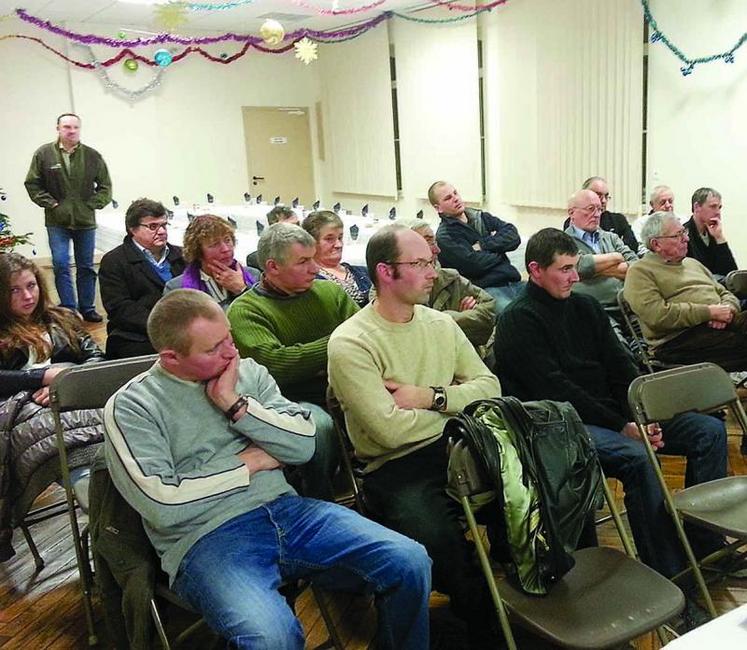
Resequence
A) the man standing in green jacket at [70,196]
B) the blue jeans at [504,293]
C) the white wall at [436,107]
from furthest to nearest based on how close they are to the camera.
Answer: the man standing in green jacket at [70,196] < the white wall at [436,107] < the blue jeans at [504,293]

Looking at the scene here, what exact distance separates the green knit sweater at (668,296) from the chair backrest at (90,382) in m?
2.37

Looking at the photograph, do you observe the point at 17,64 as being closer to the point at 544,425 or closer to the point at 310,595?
the point at 310,595

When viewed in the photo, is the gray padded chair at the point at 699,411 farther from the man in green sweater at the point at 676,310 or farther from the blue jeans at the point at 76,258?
the blue jeans at the point at 76,258

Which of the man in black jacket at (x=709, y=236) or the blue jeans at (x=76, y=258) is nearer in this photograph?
the man in black jacket at (x=709, y=236)

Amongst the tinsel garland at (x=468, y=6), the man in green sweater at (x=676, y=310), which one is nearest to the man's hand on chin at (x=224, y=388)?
the man in green sweater at (x=676, y=310)

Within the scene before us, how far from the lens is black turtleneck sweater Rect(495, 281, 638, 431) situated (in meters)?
2.61

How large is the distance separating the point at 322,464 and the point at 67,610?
1.05 metres

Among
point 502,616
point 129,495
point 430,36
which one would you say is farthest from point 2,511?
point 430,36

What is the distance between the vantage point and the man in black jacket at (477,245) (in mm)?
4445

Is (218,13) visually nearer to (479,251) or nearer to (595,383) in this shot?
(479,251)

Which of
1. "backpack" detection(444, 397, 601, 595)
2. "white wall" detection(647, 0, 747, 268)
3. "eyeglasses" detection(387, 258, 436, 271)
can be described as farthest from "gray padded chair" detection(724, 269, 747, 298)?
"backpack" detection(444, 397, 601, 595)

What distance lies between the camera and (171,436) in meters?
1.96

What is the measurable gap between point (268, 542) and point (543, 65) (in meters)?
6.76

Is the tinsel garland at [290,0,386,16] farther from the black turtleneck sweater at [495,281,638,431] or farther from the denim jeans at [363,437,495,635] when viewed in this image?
the denim jeans at [363,437,495,635]
